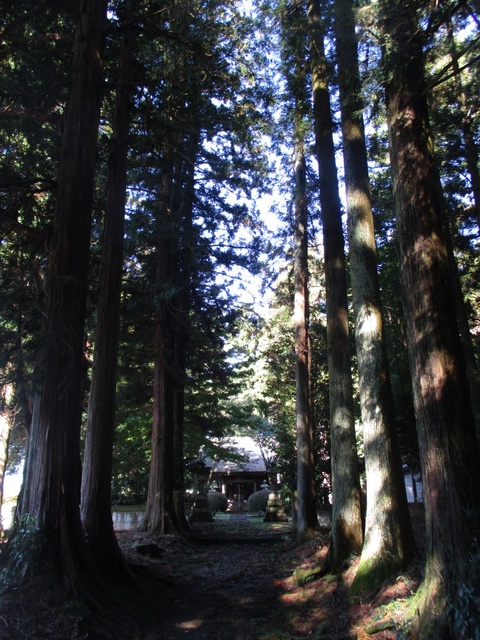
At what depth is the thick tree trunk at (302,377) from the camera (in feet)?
43.9

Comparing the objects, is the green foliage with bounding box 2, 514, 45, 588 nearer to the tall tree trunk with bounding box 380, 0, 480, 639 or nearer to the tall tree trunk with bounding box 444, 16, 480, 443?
the tall tree trunk with bounding box 380, 0, 480, 639

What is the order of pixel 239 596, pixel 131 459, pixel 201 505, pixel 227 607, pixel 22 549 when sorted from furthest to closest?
1. pixel 201 505
2. pixel 131 459
3. pixel 239 596
4. pixel 227 607
5. pixel 22 549

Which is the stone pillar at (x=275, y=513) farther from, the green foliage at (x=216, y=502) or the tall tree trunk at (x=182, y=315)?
the green foliage at (x=216, y=502)

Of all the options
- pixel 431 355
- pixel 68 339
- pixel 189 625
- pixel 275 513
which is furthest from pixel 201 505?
pixel 431 355

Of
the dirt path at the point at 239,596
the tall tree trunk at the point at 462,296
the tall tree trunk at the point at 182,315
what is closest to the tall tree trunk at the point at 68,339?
the dirt path at the point at 239,596

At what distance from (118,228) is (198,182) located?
26.0ft

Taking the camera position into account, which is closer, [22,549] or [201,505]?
[22,549]

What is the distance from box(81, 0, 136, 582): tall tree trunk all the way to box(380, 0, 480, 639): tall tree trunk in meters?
4.58

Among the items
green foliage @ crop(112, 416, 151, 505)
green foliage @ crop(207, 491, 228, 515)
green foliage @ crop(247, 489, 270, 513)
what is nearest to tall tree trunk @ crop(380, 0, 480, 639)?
green foliage @ crop(112, 416, 151, 505)

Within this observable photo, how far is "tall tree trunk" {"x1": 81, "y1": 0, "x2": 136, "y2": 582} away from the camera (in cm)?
748

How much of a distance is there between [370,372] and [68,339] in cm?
454

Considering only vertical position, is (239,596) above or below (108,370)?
below

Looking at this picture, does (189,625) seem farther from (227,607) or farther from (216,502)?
(216,502)

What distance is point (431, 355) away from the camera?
4996mm
